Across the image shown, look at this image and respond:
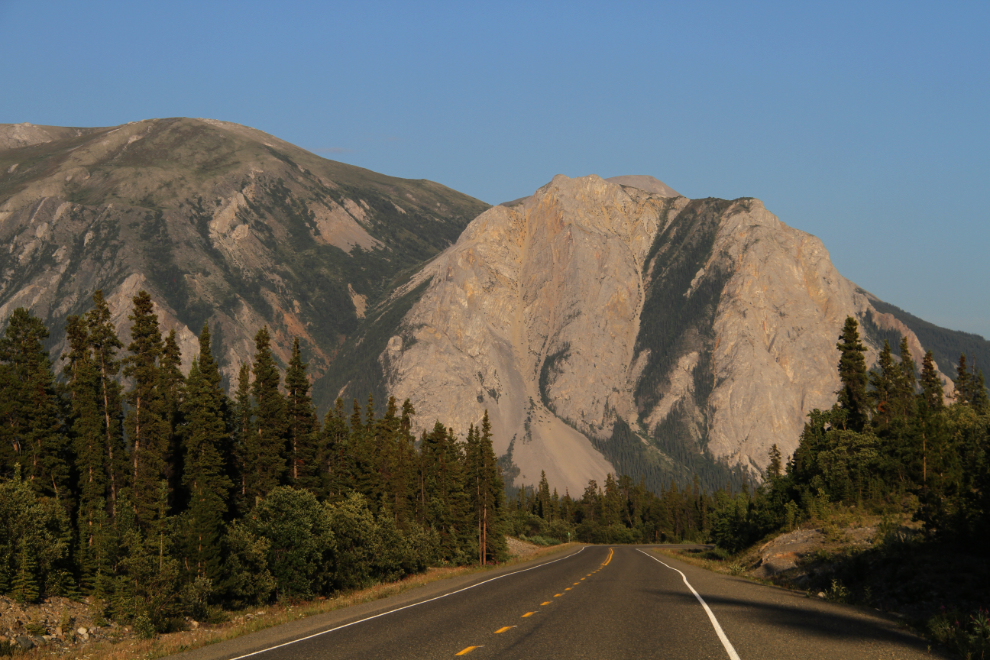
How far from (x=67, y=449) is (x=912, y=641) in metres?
53.7

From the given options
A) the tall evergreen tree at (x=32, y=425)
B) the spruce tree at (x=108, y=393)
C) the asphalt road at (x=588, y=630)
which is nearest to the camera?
the asphalt road at (x=588, y=630)

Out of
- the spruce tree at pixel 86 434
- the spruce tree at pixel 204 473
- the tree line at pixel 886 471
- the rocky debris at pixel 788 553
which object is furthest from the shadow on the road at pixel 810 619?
the spruce tree at pixel 86 434

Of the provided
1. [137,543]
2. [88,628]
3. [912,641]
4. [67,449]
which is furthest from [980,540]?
[67,449]

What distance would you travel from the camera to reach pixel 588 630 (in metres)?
17.9

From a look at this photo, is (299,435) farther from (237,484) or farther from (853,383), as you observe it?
(853,383)

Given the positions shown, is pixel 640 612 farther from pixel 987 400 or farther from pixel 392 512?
pixel 987 400

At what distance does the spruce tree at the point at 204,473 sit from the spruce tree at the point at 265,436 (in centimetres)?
358

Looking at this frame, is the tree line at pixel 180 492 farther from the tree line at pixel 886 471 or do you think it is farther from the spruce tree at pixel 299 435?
the tree line at pixel 886 471

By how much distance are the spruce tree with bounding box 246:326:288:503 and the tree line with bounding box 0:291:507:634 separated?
0.13 m

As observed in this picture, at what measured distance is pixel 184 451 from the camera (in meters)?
56.0

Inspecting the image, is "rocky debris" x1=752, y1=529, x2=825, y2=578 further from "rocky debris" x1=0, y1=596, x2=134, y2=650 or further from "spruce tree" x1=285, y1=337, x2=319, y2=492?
"spruce tree" x1=285, y1=337, x2=319, y2=492

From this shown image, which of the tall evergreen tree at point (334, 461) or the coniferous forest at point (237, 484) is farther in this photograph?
the tall evergreen tree at point (334, 461)

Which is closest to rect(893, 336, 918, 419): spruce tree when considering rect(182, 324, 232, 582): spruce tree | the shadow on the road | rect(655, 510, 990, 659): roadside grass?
rect(655, 510, 990, 659): roadside grass

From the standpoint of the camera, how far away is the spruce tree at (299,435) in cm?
6306
